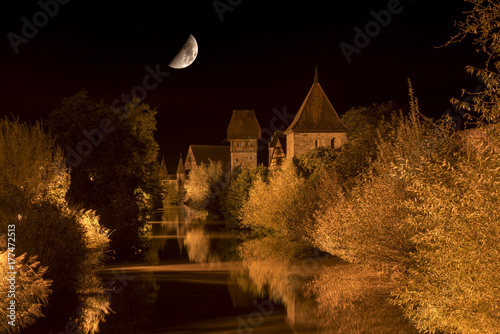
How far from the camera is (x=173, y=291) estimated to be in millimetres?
21828

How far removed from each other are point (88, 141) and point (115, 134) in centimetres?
177

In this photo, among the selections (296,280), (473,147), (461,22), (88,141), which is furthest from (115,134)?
(461,22)

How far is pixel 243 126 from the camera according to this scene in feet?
347

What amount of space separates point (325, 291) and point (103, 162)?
19203 mm

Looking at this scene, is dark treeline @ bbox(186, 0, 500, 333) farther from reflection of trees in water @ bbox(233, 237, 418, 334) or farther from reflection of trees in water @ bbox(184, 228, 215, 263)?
reflection of trees in water @ bbox(184, 228, 215, 263)

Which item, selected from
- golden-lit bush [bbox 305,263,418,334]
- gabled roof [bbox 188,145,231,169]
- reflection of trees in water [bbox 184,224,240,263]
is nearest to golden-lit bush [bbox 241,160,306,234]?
reflection of trees in water [bbox 184,224,240,263]

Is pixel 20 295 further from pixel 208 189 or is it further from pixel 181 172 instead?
pixel 181 172

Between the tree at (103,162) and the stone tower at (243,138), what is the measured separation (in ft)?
210

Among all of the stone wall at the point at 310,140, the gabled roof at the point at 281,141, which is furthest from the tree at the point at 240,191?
the gabled roof at the point at 281,141

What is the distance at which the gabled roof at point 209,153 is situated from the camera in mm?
130663

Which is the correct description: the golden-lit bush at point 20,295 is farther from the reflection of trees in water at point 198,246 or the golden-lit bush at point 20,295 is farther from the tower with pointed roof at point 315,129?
the tower with pointed roof at point 315,129

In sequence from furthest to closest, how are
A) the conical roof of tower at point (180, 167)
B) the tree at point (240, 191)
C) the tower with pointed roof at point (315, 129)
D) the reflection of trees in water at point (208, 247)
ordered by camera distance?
the conical roof of tower at point (180, 167)
the tower with pointed roof at point (315, 129)
the tree at point (240, 191)
the reflection of trees in water at point (208, 247)

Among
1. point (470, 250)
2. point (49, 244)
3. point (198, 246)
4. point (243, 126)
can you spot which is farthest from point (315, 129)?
point (470, 250)

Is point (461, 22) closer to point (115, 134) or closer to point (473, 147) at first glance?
point (473, 147)
